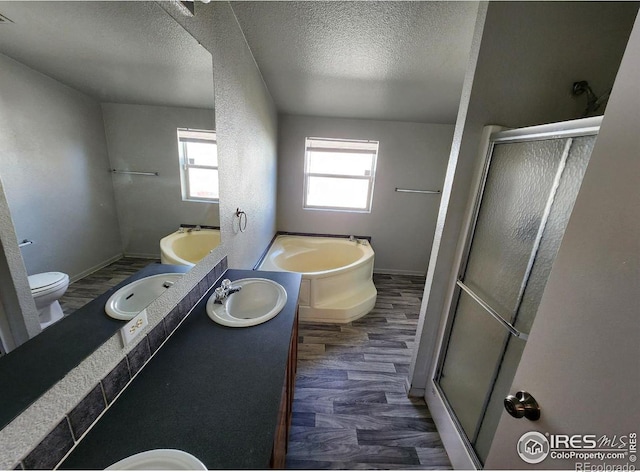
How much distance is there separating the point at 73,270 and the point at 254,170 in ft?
5.11

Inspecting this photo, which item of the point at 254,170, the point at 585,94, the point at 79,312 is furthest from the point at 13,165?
the point at 585,94

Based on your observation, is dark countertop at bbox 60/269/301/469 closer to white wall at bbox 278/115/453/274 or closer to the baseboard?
the baseboard

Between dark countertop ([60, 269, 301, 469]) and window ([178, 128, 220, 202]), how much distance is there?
66 centimetres

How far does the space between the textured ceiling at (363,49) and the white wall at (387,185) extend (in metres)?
0.62

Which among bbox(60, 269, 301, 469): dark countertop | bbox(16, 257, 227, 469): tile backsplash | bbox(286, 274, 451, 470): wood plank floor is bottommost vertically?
bbox(286, 274, 451, 470): wood plank floor

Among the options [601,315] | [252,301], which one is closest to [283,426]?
[252,301]

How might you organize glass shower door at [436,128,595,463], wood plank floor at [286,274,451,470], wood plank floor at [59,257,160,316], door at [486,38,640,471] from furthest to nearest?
1. wood plank floor at [286,274,451,470]
2. glass shower door at [436,128,595,463]
3. wood plank floor at [59,257,160,316]
4. door at [486,38,640,471]

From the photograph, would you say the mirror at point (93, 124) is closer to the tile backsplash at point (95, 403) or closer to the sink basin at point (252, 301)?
the tile backsplash at point (95, 403)

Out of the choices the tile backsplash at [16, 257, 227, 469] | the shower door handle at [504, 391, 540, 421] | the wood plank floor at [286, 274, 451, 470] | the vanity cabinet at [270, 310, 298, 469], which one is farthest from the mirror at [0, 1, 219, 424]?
the wood plank floor at [286, 274, 451, 470]

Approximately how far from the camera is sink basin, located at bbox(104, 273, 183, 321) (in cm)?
74

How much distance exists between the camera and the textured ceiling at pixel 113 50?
0.52m

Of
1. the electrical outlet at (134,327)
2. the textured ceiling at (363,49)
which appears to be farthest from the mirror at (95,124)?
the textured ceiling at (363,49)

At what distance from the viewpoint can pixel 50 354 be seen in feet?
1.86

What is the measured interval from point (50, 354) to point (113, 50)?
3.10ft
